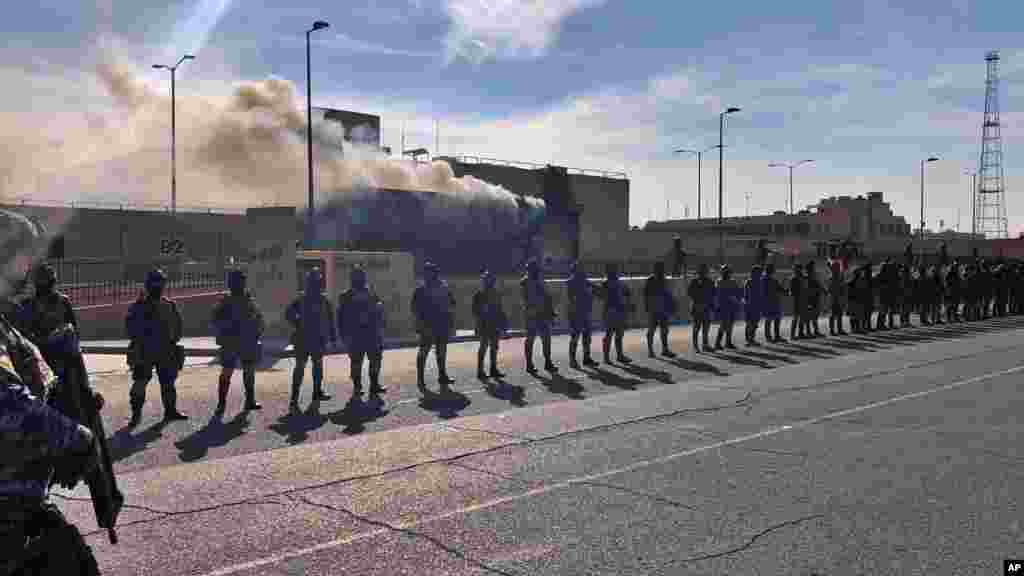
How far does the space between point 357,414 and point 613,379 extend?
13.8 ft

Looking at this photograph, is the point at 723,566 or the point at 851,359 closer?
the point at 723,566

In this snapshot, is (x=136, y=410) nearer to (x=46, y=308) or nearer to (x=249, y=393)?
(x=249, y=393)

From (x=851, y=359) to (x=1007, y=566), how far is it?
35.8ft

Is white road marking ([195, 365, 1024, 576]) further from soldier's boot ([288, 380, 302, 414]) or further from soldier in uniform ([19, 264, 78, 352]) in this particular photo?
soldier's boot ([288, 380, 302, 414])

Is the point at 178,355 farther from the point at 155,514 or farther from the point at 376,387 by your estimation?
the point at 155,514

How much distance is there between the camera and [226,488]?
19.5 feet

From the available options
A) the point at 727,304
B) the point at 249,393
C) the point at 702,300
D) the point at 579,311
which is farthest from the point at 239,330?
the point at 727,304

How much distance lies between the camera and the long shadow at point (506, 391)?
10.0m

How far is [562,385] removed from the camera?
37.4ft

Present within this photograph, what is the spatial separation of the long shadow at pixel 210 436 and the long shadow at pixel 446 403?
6.56 feet

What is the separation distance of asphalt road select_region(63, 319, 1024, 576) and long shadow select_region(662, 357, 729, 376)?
1.77 m

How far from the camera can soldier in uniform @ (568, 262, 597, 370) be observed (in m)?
13.8

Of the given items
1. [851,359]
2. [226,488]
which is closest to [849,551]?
[226,488]

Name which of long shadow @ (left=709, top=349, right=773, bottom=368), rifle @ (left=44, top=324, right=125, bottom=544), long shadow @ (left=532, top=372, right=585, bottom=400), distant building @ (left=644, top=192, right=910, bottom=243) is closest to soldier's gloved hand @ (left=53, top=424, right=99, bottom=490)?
rifle @ (left=44, top=324, right=125, bottom=544)
